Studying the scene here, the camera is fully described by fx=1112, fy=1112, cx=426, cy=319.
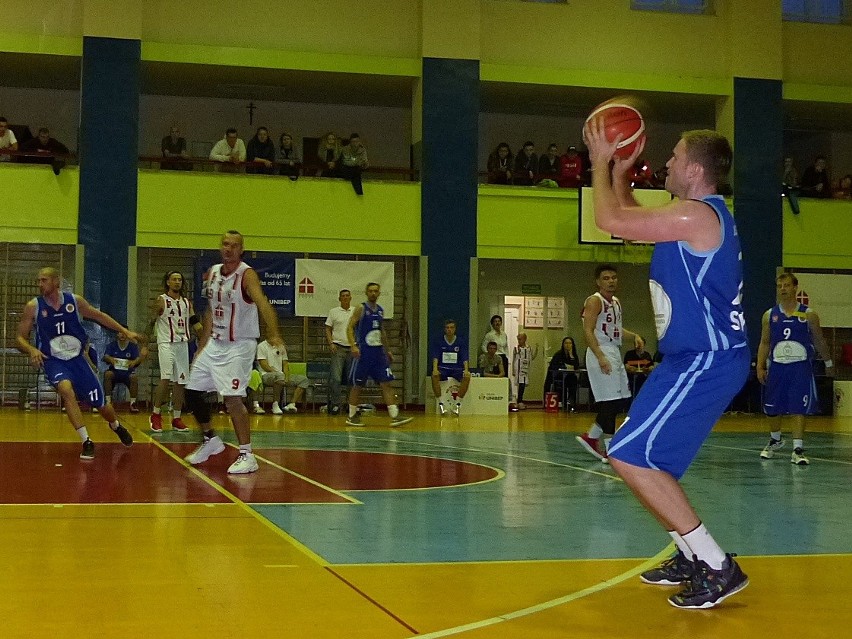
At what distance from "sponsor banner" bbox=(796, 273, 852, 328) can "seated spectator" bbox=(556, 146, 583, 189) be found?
16.7ft

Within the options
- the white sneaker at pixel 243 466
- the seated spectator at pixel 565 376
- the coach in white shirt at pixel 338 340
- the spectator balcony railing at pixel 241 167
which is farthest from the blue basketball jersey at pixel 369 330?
the white sneaker at pixel 243 466

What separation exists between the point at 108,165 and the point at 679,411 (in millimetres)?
18058

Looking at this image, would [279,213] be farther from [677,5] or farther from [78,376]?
[78,376]

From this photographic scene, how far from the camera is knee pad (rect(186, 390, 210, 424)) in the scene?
10086 millimetres

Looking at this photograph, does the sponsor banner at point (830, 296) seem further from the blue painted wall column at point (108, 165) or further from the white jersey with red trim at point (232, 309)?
the white jersey with red trim at point (232, 309)

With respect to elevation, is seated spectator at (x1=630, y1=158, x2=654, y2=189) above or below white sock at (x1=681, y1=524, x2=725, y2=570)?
above

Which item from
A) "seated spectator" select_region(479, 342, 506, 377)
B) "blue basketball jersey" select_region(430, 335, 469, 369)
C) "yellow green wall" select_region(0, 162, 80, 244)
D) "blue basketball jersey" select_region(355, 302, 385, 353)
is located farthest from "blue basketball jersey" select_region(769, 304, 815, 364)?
"yellow green wall" select_region(0, 162, 80, 244)

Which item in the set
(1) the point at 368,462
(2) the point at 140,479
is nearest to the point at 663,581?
(2) the point at 140,479

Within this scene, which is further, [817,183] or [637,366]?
→ [817,183]

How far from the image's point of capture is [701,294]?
4.77 metres

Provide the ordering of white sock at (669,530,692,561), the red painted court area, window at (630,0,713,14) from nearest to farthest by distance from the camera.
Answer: white sock at (669,530,692,561), the red painted court area, window at (630,0,713,14)

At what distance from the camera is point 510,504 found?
7891 mm

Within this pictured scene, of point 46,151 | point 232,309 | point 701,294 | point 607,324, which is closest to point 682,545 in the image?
point 701,294

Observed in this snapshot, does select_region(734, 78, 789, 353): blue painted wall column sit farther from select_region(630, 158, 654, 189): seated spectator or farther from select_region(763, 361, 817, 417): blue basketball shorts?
select_region(763, 361, 817, 417): blue basketball shorts
